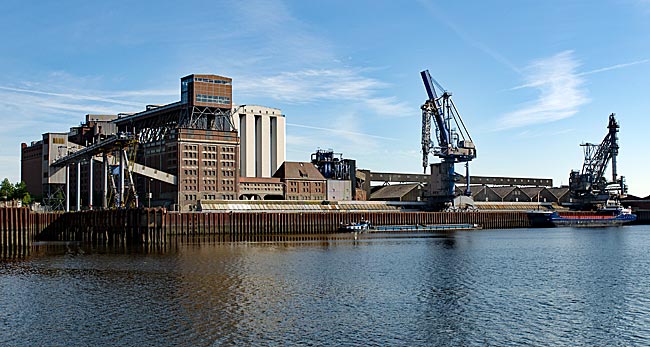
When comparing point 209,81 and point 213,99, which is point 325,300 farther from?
point 209,81

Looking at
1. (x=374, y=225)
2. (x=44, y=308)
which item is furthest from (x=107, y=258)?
(x=374, y=225)

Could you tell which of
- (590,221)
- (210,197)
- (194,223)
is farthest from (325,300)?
(590,221)

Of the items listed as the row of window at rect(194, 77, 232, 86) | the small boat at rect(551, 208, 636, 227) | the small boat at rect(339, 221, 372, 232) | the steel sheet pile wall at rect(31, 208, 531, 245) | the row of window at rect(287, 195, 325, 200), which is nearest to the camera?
the steel sheet pile wall at rect(31, 208, 531, 245)

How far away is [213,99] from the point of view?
149 m

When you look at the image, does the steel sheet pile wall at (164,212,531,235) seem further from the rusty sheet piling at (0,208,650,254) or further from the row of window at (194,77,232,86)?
the row of window at (194,77,232,86)

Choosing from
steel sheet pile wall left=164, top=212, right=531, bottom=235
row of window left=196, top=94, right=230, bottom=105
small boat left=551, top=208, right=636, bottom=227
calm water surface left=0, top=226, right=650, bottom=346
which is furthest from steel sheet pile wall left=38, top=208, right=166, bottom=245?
small boat left=551, top=208, right=636, bottom=227

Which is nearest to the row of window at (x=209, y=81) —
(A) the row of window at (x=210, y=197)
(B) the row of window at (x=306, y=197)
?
(A) the row of window at (x=210, y=197)

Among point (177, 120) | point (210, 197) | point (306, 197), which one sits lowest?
point (306, 197)

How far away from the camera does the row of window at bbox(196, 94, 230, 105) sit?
147500 millimetres

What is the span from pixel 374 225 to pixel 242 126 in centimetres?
6302

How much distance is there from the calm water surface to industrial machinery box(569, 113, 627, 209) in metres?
90.2

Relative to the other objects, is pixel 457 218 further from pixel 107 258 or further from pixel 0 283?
pixel 0 283

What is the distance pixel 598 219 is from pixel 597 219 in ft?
0.69

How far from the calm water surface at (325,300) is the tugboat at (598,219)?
7912 cm
